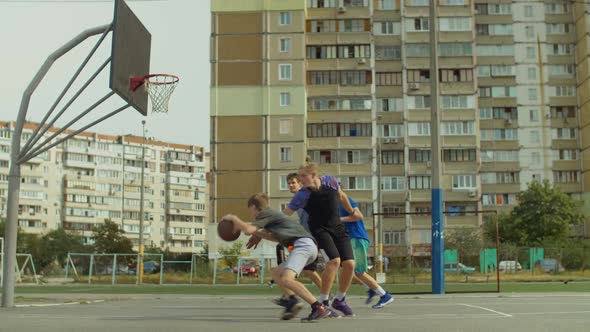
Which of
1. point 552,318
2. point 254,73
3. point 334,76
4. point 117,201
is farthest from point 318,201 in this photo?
point 117,201

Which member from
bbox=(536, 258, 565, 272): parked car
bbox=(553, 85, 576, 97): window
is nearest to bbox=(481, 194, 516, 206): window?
bbox=(553, 85, 576, 97): window

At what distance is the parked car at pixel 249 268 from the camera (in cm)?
3797

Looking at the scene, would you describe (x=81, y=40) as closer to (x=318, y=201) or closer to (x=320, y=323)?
(x=318, y=201)

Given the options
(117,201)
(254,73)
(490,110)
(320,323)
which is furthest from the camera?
(117,201)

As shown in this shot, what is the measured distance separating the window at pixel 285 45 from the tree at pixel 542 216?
24.1 m

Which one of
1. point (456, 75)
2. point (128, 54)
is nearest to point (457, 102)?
point (456, 75)

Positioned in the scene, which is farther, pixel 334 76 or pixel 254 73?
pixel 334 76

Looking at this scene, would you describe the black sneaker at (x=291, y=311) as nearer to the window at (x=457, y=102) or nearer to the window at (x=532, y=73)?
the window at (x=457, y=102)

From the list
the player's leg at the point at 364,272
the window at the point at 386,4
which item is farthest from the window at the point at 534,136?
the player's leg at the point at 364,272

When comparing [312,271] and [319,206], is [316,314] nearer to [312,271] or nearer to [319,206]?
[319,206]

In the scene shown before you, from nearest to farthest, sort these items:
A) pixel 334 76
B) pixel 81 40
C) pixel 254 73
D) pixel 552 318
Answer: pixel 552 318
pixel 81 40
pixel 254 73
pixel 334 76

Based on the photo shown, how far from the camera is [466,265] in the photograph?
36344 millimetres

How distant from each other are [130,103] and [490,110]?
7485 centimetres

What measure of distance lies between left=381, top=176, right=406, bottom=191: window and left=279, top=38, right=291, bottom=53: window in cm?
1536
